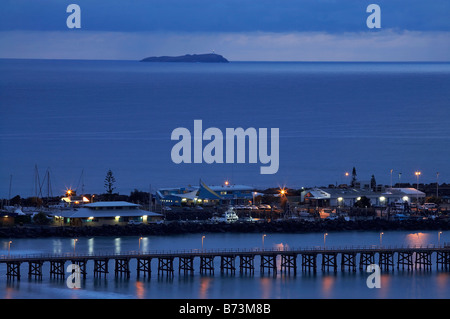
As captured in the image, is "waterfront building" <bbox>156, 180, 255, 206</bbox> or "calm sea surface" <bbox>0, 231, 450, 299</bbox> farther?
"waterfront building" <bbox>156, 180, 255, 206</bbox>

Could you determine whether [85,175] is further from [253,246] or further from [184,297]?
[184,297]

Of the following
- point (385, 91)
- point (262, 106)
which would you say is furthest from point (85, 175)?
point (385, 91)

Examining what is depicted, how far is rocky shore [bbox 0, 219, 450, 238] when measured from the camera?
5603 cm

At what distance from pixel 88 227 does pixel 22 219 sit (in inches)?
182

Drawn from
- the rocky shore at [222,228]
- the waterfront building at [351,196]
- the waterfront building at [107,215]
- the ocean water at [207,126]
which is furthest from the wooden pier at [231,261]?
the ocean water at [207,126]

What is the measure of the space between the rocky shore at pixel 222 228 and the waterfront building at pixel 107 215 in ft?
4.86

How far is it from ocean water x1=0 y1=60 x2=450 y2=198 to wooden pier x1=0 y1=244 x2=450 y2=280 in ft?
121

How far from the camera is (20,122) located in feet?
434

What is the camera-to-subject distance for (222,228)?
59.3 metres

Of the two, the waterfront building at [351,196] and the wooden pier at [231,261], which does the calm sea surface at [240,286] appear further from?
the waterfront building at [351,196]

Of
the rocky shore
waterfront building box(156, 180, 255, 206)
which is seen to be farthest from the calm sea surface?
waterfront building box(156, 180, 255, 206)

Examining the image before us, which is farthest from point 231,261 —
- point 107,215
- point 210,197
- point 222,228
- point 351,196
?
point 351,196

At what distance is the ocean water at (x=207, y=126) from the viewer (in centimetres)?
9244

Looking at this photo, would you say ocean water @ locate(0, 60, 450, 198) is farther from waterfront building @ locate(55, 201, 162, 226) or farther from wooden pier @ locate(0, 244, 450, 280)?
wooden pier @ locate(0, 244, 450, 280)
